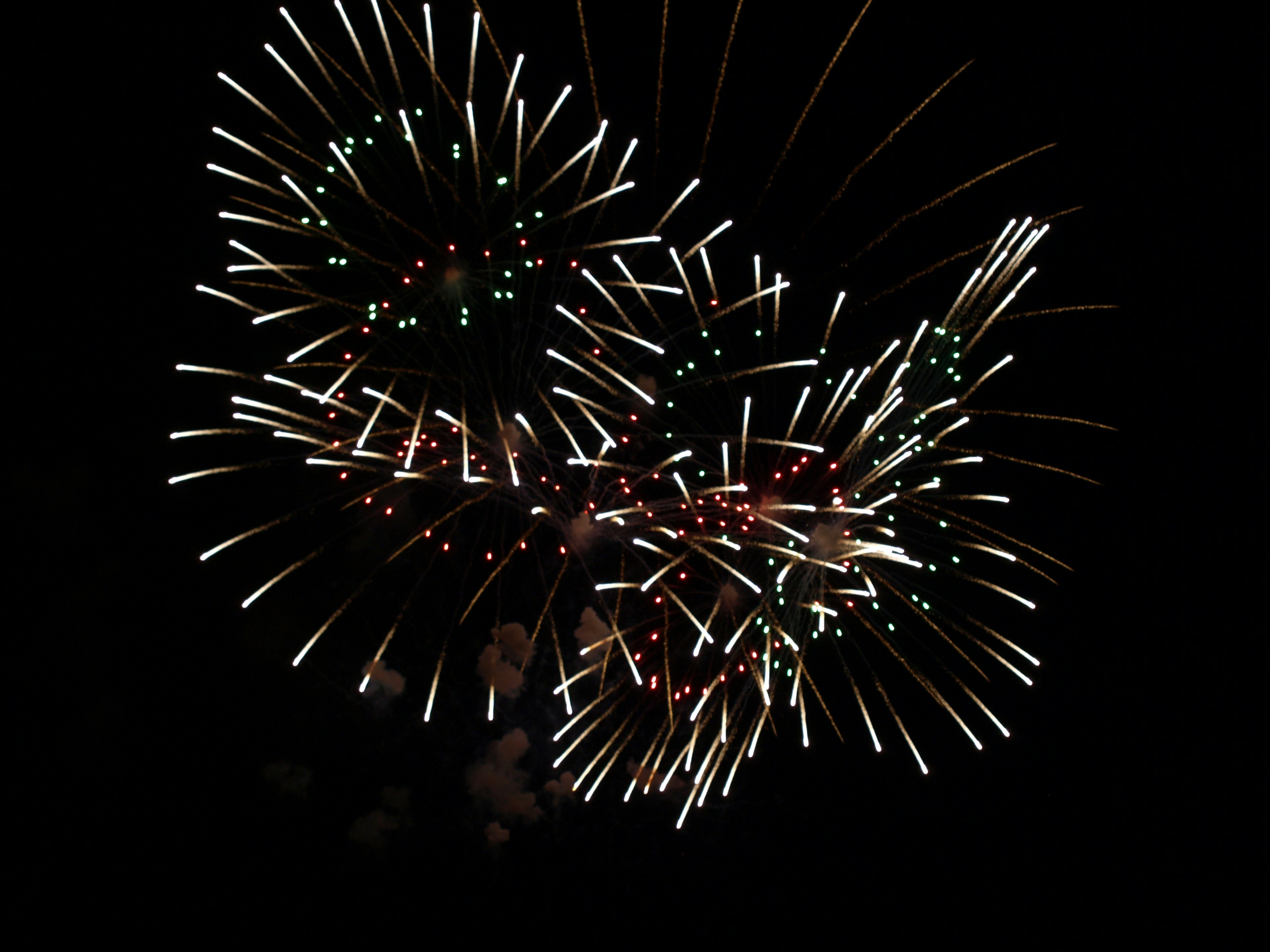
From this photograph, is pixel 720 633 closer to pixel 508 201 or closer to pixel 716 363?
pixel 716 363

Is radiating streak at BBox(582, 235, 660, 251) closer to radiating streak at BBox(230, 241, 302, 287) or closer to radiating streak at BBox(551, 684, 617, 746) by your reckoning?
radiating streak at BBox(230, 241, 302, 287)

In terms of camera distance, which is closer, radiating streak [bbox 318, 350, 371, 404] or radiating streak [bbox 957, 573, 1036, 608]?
radiating streak [bbox 318, 350, 371, 404]

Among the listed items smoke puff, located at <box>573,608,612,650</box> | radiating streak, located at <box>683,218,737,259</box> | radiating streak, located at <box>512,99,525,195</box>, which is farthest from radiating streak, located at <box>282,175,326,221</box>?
smoke puff, located at <box>573,608,612,650</box>

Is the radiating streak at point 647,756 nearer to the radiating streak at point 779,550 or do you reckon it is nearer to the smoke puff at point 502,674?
the smoke puff at point 502,674

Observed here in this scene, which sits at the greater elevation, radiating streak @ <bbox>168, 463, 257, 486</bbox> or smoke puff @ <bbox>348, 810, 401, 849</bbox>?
radiating streak @ <bbox>168, 463, 257, 486</bbox>

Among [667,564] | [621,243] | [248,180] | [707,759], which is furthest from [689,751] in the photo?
[248,180]

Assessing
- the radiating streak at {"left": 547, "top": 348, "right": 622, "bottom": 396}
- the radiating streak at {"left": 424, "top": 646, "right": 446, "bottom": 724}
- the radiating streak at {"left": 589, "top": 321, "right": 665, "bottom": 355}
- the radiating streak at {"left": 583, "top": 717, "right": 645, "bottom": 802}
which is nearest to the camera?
the radiating streak at {"left": 547, "top": 348, "right": 622, "bottom": 396}

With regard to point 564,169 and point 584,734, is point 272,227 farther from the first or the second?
point 584,734

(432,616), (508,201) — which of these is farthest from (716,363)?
(432,616)
